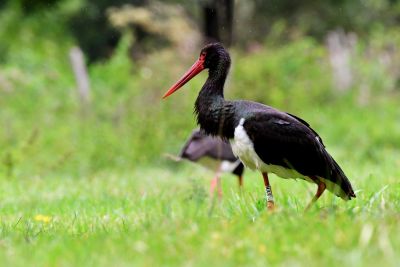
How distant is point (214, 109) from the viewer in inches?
207

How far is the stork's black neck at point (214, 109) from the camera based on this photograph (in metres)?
5.12

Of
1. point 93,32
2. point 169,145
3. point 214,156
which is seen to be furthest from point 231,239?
point 93,32

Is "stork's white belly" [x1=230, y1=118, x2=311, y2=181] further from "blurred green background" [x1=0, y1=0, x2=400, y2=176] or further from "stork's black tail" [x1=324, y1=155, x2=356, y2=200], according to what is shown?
"blurred green background" [x1=0, y1=0, x2=400, y2=176]

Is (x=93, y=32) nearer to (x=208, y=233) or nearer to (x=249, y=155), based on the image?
(x=249, y=155)

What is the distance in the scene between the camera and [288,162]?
497cm

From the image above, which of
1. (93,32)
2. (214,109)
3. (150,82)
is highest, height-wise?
(214,109)

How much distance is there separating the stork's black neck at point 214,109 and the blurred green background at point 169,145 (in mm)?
467

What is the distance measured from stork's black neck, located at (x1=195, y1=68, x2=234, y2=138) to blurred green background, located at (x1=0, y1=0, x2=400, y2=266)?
1.53 feet

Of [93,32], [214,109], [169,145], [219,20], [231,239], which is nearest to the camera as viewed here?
[231,239]

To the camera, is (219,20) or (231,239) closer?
(231,239)

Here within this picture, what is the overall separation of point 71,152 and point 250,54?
8.60 meters

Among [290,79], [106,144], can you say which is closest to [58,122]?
[106,144]

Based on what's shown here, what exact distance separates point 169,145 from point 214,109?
5.79 metres

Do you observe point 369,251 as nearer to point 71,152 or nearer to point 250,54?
point 71,152
